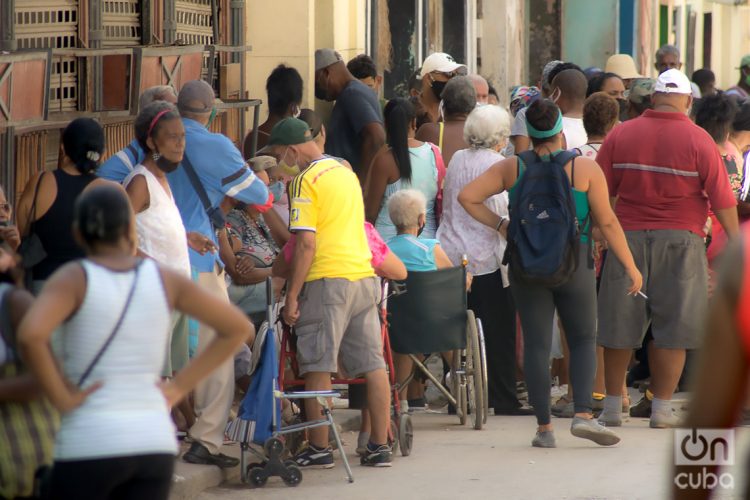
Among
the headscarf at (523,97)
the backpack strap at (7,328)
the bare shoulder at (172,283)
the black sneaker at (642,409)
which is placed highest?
the headscarf at (523,97)

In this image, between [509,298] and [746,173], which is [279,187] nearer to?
[509,298]

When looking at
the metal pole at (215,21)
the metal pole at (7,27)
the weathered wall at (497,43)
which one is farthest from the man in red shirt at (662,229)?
the weathered wall at (497,43)

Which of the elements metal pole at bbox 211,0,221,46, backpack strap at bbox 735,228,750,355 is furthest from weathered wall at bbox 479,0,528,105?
backpack strap at bbox 735,228,750,355

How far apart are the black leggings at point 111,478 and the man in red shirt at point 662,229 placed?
502 centimetres

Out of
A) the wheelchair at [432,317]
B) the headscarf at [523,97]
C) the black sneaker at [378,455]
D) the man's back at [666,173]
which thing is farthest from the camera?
the headscarf at [523,97]

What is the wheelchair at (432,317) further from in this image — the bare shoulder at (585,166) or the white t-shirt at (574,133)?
the white t-shirt at (574,133)

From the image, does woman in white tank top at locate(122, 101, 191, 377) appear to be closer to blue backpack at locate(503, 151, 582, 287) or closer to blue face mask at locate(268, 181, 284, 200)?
blue face mask at locate(268, 181, 284, 200)

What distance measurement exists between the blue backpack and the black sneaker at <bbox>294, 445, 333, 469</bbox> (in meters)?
1.37

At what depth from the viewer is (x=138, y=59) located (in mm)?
9414

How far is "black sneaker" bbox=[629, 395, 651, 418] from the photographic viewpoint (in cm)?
945

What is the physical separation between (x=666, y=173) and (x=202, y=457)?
9.84ft

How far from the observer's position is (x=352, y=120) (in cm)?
1012

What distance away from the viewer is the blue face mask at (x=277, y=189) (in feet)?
28.3

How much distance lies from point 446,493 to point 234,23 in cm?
568
